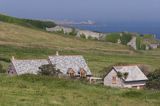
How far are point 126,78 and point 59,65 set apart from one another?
9274 millimetres

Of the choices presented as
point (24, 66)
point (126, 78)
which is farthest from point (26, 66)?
point (126, 78)

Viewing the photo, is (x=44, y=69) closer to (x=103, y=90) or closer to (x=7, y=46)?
(x=103, y=90)

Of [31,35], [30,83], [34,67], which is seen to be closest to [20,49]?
[31,35]

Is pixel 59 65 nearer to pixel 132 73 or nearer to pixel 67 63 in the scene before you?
pixel 67 63

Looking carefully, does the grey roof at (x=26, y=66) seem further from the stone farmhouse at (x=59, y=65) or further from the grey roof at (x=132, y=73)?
the grey roof at (x=132, y=73)

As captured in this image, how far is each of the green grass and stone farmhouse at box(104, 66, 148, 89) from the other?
34157mm

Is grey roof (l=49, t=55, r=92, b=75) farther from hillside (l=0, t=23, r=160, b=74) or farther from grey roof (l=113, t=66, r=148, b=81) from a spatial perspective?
hillside (l=0, t=23, r=160, b=74)

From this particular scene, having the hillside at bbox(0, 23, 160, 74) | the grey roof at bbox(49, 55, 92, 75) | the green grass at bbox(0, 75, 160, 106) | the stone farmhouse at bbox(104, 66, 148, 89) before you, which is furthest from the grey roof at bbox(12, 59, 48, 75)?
the green grass at bbox(0, 75, 160, 106)

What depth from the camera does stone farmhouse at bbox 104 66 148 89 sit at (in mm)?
62062

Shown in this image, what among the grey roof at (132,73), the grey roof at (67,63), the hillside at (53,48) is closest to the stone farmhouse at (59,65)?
the grey roof at (67,63)

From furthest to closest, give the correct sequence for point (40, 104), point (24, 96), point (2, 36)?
1. point (2, 36)
2. point (24, 96)
3. point (40, 104)

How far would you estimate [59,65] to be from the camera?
209 feet

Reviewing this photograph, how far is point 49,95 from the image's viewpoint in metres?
22.9

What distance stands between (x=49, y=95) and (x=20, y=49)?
309 feet
